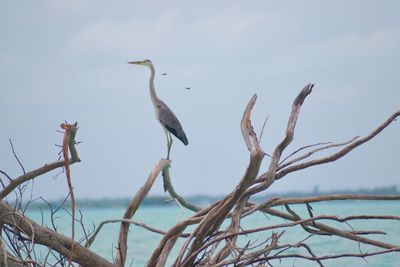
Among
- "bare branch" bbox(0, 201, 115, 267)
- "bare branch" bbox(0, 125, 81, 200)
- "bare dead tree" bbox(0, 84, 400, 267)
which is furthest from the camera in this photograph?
"bare branch" bbox(0, 125, 81, 200)

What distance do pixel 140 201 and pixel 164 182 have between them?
0.24 m

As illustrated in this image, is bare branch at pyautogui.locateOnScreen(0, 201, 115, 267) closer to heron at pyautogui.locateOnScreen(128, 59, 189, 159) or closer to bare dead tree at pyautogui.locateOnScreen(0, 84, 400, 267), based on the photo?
bare dead tree at pyautogui.locateOnScreen(0, 84, 400, 267)

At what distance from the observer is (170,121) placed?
762 centimetres

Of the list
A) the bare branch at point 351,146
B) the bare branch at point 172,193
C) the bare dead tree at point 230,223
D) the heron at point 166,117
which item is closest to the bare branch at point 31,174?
the bare dead tree at point 230,223

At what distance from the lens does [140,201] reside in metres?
3.52

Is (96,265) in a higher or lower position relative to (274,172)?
lower

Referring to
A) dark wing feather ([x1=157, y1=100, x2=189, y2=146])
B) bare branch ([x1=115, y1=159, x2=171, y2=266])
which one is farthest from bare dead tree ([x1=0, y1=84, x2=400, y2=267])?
dark wing feather ([x1=157, y1=100, x2=189, y2=146])

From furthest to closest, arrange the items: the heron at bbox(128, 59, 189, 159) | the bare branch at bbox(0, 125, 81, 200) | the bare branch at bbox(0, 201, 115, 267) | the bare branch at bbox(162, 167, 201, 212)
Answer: the heron at bbox(128, 59, 189, 159) < the bare branch at bbox(162, 167, 201, 212) < the bare branch at bbox(0, 125, 81, 200) < the bare branch at bbox(0, 201, 115, 267)

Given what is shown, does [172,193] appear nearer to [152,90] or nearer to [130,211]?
[130,211]

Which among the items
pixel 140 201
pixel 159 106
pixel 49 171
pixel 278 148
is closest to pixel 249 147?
pixel 278 148

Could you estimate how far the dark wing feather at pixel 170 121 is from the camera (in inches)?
298

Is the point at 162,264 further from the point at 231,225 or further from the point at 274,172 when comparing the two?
the point at 274,172

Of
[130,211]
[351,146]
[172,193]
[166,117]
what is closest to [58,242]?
[130,211]

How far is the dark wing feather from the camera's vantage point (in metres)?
7.57
